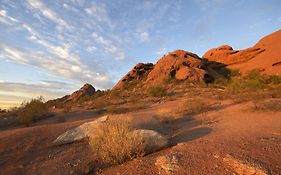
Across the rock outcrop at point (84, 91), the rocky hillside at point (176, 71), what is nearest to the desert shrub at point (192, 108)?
the rocky hillside at point (176, 71)

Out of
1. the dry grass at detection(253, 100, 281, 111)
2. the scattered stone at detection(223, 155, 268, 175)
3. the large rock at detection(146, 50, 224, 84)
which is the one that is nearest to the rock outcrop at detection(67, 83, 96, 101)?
the large rock at detection(146, 50, 224, 84)

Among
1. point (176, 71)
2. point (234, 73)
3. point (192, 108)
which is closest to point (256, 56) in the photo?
point (234, 73)

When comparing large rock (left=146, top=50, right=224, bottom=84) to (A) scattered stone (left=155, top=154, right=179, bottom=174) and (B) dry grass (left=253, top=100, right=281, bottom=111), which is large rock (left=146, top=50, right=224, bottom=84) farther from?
(A) scattered stone (left=155, top=154, right=179, bottom=174)

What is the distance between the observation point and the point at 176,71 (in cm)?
3791

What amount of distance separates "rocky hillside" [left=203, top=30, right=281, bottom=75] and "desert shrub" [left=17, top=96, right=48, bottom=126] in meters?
30.5

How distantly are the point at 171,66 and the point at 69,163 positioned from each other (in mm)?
33219

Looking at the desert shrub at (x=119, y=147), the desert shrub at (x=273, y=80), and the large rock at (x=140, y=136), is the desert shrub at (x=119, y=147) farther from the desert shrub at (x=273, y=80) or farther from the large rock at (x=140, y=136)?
the desert shrub at (x=273, y=80)

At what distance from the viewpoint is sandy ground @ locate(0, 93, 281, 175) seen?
5266 millimetres

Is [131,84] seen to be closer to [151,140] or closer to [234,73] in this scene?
[234,73]

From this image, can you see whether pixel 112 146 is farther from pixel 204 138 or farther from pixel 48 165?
pixel 204 138

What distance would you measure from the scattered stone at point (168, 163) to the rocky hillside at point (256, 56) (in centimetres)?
3530

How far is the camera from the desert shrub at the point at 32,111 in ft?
49.9

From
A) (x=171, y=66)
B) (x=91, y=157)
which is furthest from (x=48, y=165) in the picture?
(x=171, y=66)

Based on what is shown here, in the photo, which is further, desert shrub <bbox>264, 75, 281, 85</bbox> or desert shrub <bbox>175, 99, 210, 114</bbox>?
desert shrub <bbox>264, 75, 281, 85</bbox>
